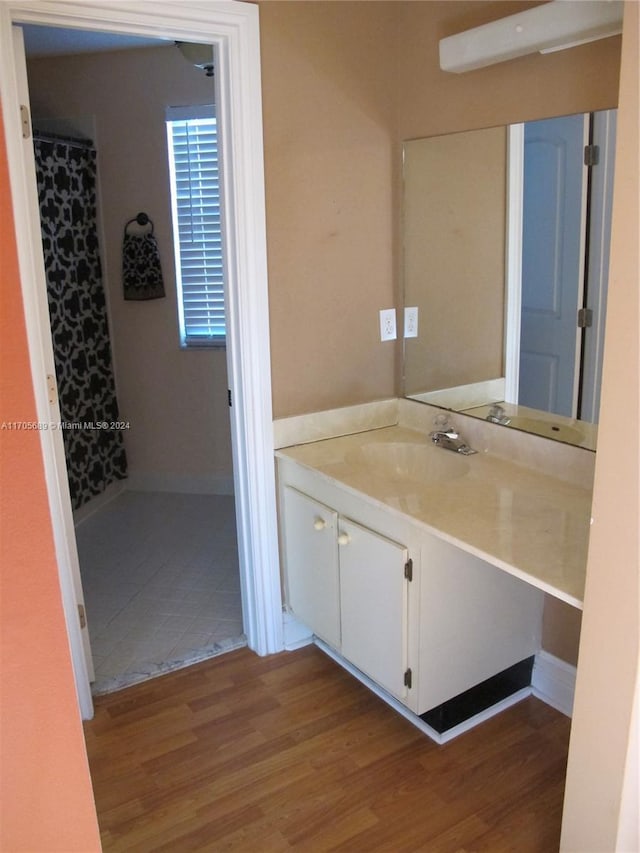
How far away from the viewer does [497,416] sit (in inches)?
95.1

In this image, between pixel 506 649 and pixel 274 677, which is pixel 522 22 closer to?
pixel 506 649

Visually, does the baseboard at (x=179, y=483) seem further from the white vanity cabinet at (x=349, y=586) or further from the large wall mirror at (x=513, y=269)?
the large wall mirror at (x=513, y=269)

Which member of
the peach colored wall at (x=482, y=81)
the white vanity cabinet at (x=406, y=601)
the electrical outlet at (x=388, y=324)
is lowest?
the white vanity cabinet at (x=406, y=601)

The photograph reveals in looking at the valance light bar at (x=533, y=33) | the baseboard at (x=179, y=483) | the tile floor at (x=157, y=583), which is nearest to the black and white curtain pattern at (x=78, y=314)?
the baseboard at (x=179, y=483)

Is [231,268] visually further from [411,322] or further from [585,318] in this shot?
[585,318]

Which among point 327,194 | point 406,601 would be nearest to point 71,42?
point 327,194

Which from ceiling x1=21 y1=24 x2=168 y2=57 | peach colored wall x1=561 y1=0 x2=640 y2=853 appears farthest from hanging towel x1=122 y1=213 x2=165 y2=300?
peach colored wall x1=561 y1=0 x2=640 y2=853

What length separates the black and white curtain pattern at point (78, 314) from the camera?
379cm

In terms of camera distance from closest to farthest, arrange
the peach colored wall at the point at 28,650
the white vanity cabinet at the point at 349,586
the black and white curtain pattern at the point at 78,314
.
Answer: the peach colored wall at the point at 28,650 < the white vanity cabinet at the point at 349,586 < the black and white curtain pattern at the point at 78,314

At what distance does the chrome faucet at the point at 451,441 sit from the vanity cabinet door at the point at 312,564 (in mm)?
477

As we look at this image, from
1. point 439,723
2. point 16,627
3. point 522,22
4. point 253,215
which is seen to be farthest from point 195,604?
point 522,22

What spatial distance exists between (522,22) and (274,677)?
2.21 m

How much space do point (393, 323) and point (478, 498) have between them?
37.0 inches

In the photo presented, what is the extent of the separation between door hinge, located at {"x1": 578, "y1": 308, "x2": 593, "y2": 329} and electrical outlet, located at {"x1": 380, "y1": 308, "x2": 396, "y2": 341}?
0.81 m
